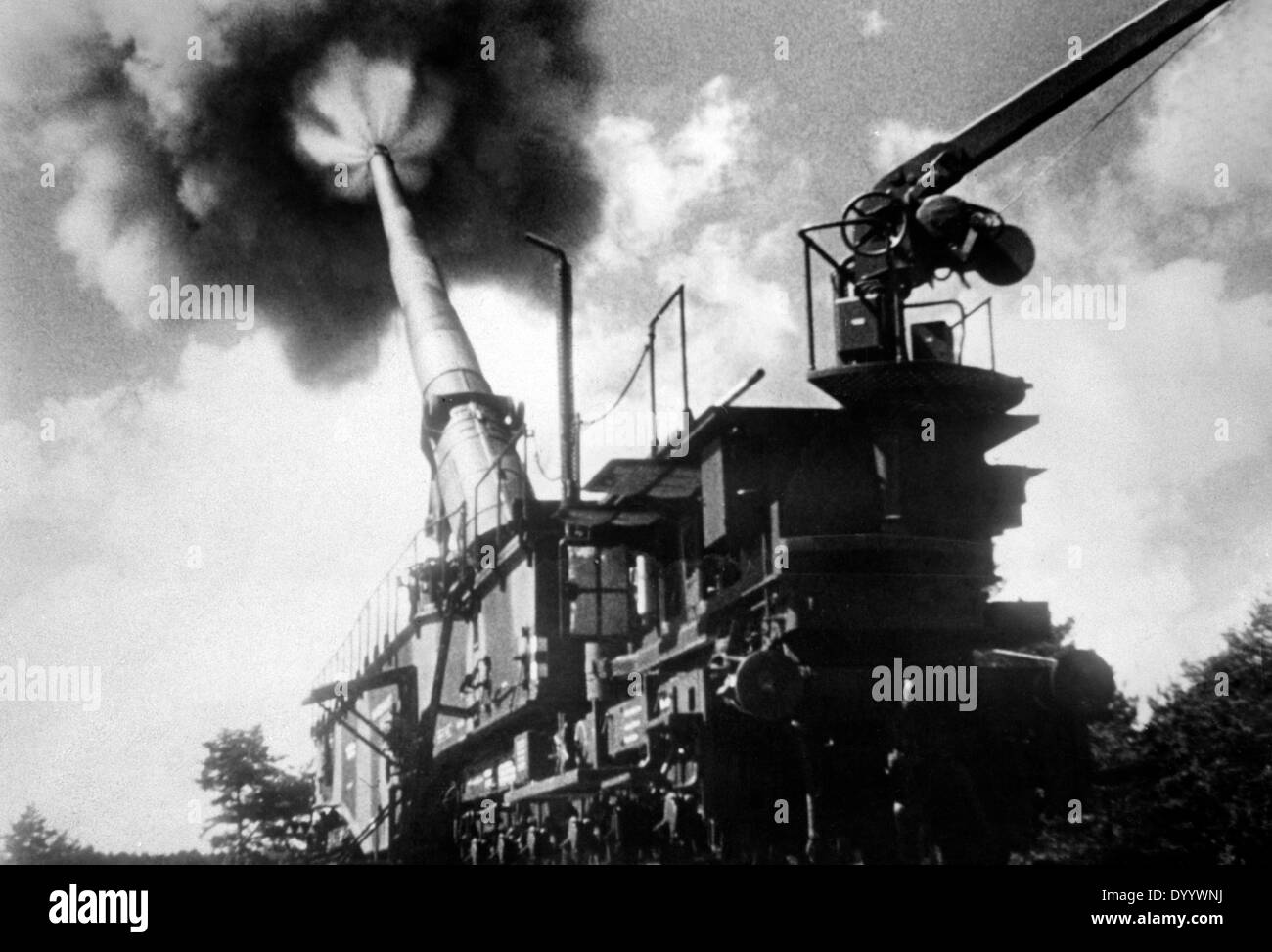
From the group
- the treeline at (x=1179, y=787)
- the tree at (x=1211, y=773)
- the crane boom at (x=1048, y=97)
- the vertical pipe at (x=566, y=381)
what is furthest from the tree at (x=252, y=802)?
the tree at (x=1211, y=773)

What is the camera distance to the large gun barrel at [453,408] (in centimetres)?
1016

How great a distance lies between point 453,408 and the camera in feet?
38.1

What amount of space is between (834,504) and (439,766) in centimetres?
516

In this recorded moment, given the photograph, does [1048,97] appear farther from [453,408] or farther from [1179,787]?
[1179,787]

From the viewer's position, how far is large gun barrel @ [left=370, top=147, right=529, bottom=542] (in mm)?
10164

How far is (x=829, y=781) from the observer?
6172 millimetres

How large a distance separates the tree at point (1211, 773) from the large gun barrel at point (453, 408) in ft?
21.8

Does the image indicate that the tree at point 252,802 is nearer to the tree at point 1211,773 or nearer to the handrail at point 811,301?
the handrail at point 811,301

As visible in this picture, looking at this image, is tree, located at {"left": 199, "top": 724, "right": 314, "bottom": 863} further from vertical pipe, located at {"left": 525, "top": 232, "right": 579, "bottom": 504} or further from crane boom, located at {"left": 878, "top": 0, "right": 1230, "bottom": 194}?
crane boom, located at {"left": 878, "top": 0, "right": 1230, "bottom": 194}
